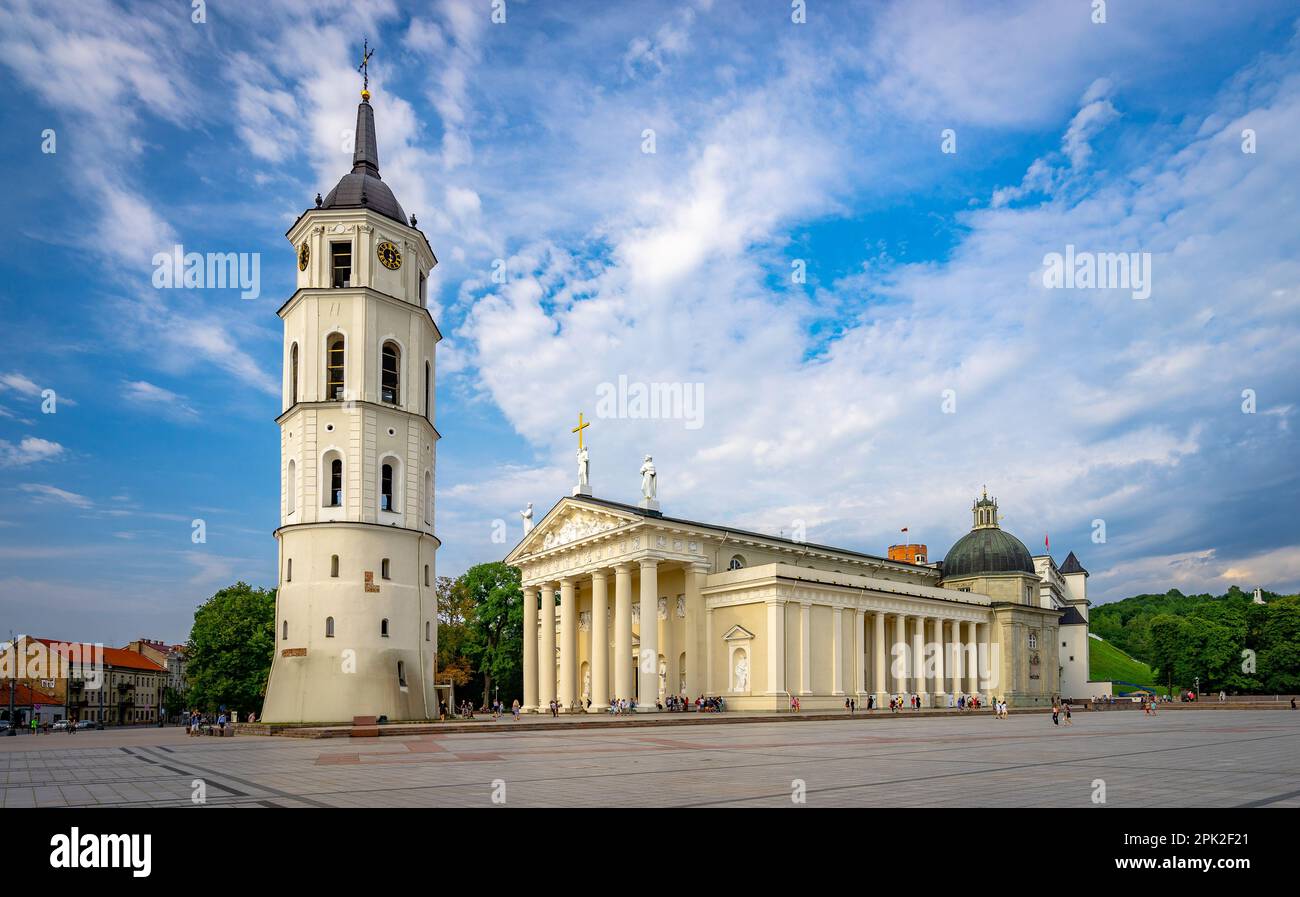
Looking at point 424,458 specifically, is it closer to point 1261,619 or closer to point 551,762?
point 551,762

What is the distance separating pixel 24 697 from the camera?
342ft

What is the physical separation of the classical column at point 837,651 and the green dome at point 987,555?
29735 millimetres

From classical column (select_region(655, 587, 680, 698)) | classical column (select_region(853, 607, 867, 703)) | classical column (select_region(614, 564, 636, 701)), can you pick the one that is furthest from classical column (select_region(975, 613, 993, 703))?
classical column (select_region(614, 564, 636, 701))

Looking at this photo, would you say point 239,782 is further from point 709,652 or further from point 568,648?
point 568,648

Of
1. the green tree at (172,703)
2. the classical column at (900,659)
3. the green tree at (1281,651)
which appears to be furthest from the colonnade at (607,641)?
the green tree at (1281,651)

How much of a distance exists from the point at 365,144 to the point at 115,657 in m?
116

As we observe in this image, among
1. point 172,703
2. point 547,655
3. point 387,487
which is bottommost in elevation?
point 172,703

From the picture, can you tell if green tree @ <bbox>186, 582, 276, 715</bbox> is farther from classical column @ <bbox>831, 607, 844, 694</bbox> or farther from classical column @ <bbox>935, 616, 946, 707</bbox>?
classical column @ <bbox>935, 616, 946, 707</bbox>

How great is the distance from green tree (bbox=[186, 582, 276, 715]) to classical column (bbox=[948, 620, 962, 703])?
164ft

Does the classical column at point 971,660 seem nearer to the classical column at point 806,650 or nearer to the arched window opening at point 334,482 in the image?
the classical column at point 806,650

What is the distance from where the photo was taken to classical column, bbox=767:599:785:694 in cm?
5572

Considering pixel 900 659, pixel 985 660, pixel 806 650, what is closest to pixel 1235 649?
pixel 985 660
